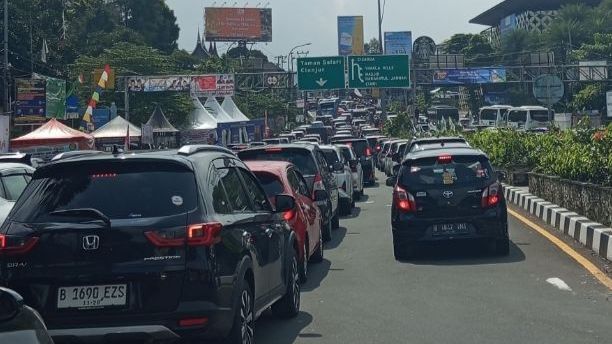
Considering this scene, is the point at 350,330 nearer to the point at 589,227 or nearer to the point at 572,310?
the point at 572,310

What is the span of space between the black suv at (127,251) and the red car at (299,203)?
4296mm

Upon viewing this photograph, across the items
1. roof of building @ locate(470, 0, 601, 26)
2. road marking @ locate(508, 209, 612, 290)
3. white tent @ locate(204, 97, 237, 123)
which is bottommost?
road marking @ locate(508, 209, 612, 290)

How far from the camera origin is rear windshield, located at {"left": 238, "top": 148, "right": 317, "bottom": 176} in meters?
15.2

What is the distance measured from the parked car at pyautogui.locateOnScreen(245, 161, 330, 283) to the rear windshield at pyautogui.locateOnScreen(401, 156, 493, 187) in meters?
1.31

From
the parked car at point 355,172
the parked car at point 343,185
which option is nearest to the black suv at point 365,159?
the parked car at point 355,172

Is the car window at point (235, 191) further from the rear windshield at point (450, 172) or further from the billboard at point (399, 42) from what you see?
the billboard at point (399, 42)

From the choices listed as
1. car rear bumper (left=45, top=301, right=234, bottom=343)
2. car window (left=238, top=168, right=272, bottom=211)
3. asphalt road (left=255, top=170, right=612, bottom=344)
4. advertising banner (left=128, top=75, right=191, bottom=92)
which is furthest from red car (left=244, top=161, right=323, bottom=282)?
advertising banner (left=128, top=75, right=191, bottom=92)

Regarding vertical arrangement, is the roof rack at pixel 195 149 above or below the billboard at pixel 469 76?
below

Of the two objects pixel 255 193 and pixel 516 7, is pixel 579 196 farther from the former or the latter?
pixel 516 7

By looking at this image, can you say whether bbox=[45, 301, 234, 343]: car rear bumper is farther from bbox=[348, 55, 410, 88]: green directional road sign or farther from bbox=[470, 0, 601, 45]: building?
bbox=[470, 0, 601, 45]: building

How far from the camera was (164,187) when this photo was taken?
6293 mm

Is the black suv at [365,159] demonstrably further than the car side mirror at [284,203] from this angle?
Yes

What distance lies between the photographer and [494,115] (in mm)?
63625

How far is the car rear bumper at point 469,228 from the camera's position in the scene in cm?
1248
